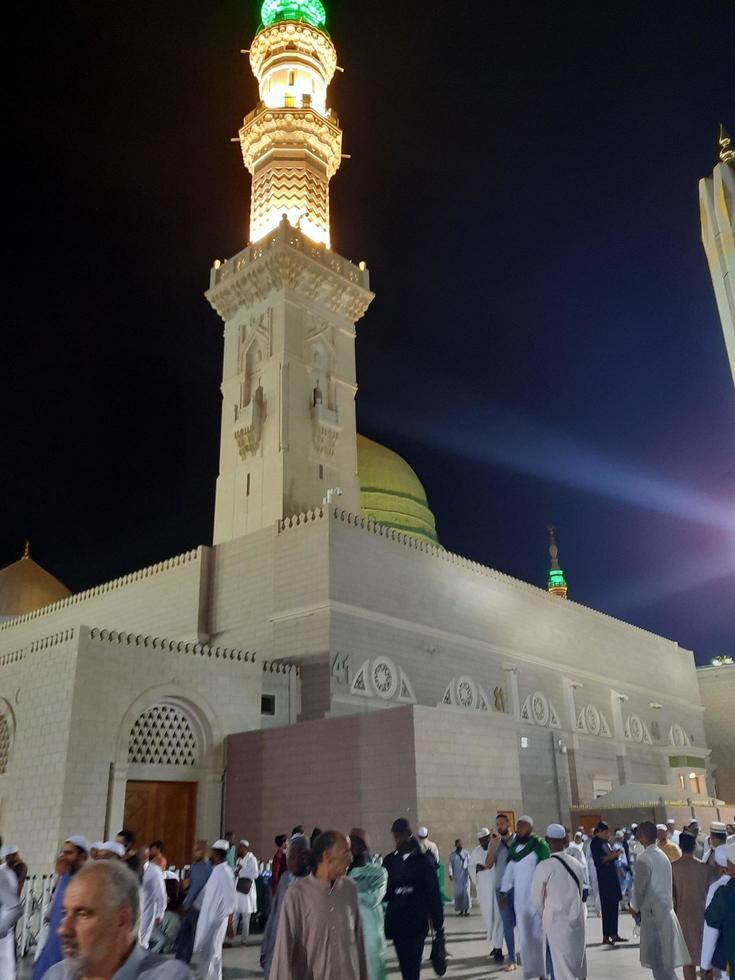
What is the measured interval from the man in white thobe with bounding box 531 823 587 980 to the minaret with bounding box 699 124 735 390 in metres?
7.86

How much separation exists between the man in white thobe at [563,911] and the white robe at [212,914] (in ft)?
6.71

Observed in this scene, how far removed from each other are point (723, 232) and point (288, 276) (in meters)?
13.4

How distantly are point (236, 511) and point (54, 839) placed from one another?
980cm

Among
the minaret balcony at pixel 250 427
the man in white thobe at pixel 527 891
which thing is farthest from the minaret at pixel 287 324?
the man in white thobe at pixel 527 891

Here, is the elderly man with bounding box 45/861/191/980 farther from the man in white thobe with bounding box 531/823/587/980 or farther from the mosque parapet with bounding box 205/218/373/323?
the mosque parapet with bounding box 205/218/373/323

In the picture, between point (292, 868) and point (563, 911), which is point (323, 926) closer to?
point (292, 868)

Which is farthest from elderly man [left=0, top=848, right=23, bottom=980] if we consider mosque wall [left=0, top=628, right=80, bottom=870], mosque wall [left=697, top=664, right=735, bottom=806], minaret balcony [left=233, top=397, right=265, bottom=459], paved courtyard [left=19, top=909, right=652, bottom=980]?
mosque wall [left=697, top=664, right=735, bottom=806]

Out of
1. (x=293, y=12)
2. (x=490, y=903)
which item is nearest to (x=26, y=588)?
(x=293, y=12)

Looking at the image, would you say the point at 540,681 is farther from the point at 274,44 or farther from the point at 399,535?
the point at 274,44

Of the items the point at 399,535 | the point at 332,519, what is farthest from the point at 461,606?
the point at 332,519

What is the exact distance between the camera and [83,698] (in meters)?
13.5

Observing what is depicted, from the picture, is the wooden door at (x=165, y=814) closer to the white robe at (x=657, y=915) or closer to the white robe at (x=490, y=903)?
the white robe at (x=490, y=903)

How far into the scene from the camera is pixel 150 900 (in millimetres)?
6242

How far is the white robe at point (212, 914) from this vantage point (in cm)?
550
